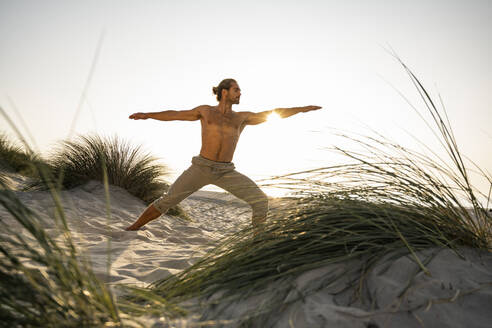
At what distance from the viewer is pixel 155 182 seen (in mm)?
6117

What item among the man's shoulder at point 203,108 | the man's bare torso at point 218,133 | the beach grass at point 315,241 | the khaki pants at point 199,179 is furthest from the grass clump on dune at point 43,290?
the man's shoulder at point 203,108

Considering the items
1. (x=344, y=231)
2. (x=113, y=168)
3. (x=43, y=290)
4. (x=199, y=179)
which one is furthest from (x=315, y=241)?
(x=113, y=168)

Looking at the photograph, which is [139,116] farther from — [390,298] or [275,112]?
[390,298]

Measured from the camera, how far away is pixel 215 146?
12.3ft

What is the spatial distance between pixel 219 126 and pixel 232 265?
2.57 m

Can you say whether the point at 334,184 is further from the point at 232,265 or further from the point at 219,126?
the point at 219,126

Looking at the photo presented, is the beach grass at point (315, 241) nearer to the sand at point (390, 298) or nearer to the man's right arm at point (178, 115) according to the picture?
the sand at point (390, 298)

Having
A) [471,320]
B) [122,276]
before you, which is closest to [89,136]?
[122,276]

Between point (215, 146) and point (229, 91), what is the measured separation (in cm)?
77

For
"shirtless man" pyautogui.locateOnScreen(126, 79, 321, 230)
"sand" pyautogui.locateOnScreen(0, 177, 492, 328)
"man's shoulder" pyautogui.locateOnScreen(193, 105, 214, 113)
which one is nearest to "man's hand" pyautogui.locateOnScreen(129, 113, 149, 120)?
"shirtless man" pyautogui.locateOnScreen(126, 79, 321, 230)

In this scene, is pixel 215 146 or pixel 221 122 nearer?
pixel 215 146

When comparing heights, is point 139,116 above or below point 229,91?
below

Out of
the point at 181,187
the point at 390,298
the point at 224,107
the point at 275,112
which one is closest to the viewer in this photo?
the point at 390,298

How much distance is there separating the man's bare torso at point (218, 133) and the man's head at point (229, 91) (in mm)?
180
